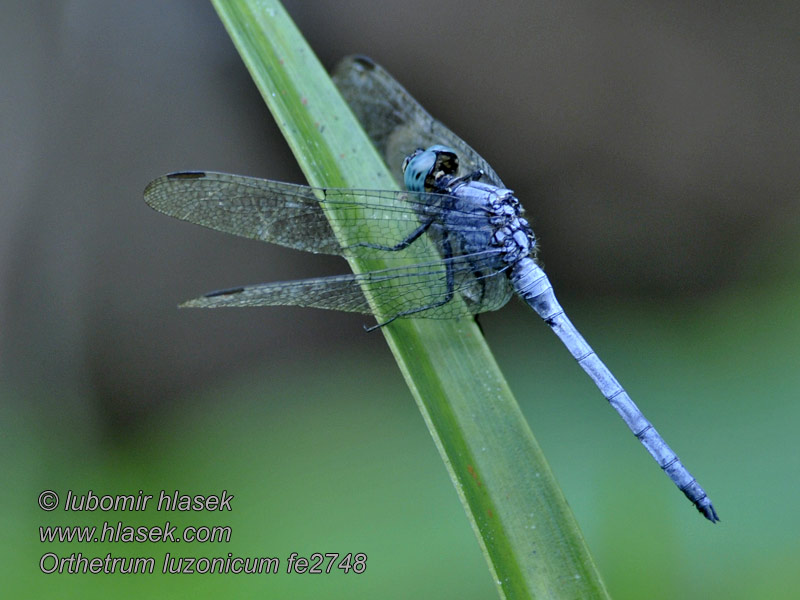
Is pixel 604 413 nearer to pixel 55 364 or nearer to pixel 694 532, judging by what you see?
pixel 694 532

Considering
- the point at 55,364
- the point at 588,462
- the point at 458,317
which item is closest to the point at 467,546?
the point at 588,462

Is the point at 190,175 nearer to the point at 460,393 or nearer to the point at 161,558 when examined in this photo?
the point at 460,393

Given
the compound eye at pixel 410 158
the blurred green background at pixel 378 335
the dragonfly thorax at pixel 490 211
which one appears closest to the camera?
the dragonfly thorax at pixel 490 211

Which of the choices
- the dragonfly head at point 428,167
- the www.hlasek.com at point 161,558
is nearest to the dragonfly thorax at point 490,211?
the dragonfly head at point 428,167

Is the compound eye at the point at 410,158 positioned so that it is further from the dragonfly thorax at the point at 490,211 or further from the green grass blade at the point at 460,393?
the green grass blade at the point at 460,393

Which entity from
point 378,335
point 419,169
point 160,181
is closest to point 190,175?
point 160,181
